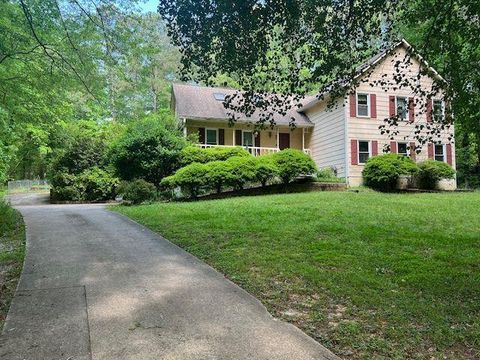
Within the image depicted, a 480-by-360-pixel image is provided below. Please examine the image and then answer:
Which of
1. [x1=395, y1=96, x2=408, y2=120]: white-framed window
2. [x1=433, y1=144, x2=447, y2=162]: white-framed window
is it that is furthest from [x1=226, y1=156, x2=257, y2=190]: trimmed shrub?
[x1=433, y1=144, x2=447, y2=162]: white-framed window

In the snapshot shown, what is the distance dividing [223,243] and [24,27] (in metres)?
5.69

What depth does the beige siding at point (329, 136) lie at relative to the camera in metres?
20.4

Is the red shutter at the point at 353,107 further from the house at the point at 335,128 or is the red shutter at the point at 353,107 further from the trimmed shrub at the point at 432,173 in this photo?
the trimmed shrub at the point at 432,173

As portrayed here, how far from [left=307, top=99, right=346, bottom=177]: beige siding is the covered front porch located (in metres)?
0.81

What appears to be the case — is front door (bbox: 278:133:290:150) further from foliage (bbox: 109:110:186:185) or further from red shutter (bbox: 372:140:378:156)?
foliage (bbox: 109:110:186:185)

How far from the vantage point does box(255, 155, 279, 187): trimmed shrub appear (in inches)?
663

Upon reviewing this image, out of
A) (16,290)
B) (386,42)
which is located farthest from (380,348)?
(386,42)

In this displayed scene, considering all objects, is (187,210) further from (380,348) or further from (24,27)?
(380,348)

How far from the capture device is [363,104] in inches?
810

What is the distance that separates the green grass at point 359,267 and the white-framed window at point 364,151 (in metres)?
8.97

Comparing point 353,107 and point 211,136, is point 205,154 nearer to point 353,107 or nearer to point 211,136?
point 211,136

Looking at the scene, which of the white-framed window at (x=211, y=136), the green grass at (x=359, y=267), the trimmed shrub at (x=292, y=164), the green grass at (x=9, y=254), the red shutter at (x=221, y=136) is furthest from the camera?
the red shutter at (x=221, y=136)

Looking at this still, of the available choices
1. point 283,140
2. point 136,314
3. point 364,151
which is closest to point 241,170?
point 364,151

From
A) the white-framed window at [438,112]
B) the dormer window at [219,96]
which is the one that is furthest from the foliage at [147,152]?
the white-framed window at [438,112]
